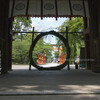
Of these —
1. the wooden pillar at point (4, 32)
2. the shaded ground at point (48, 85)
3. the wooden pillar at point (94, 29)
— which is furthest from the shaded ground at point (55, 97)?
the wooden pillar at point (94, 29)

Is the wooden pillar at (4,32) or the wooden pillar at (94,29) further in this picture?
the wooden pillar at (94,29)

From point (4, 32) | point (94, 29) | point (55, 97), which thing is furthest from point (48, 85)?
point (94, 29)

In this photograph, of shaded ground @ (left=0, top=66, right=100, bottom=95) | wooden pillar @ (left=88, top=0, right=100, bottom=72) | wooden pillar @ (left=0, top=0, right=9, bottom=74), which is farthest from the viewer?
wooden pillar @ (left=88, top=0, right=100, bottom=72)

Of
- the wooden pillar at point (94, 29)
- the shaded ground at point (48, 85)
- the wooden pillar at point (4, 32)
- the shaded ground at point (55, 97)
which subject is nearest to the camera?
the shaded ground at point (55, 97)

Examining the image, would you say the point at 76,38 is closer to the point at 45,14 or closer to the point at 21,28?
the point at 45,14

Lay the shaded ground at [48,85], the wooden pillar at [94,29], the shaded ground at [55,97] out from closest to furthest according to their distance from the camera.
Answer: the shaded ground at [55,97] → the shaded ground at [48,85] → the wooden pillar at [94,29]

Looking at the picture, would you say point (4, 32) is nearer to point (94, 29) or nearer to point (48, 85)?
point (48, 85)

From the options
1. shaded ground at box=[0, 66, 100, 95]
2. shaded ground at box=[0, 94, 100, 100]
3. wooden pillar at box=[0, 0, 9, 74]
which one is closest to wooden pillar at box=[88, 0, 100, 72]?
shaded ground at box=[0, 66, 100, 95]

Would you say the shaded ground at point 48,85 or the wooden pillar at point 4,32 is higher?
the wooden pillar at point 4,32

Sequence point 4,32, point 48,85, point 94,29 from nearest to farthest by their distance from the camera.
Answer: point 48,85 → point 4,32 → point 94,29

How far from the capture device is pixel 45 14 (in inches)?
626

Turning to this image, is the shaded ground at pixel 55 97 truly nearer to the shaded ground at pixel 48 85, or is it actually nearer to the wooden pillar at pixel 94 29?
the shaded ground at pixel 48 85

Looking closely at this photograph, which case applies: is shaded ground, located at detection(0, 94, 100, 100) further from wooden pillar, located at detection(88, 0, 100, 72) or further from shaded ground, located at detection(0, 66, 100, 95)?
wooden pillar, located at detection(88, 0, 100, 72)

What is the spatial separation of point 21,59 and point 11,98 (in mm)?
31355
